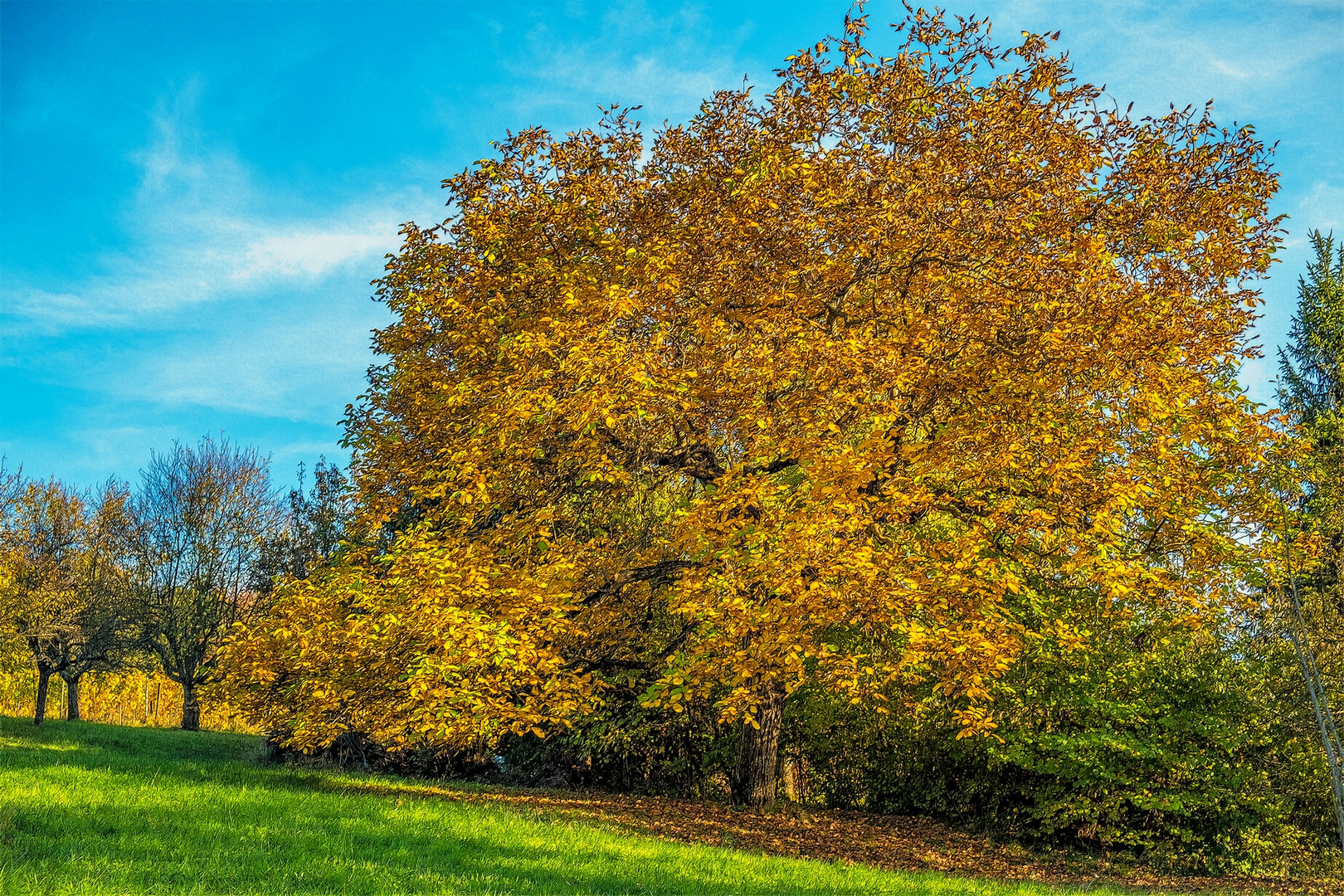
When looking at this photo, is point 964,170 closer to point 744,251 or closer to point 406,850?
point 744,251

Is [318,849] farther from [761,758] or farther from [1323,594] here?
[1323,594]

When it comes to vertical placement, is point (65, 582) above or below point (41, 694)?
above

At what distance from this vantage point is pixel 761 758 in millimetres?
12477

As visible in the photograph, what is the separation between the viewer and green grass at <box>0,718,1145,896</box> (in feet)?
19.4

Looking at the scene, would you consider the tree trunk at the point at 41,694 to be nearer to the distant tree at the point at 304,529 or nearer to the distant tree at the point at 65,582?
the distant tree at the point at 65,582

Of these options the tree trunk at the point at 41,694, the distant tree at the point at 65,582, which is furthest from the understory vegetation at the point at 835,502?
the tree trunk at the point at 41,694

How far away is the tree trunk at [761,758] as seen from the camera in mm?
12242

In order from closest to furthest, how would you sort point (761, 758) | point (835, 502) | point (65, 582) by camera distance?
point (835, 502), point (761, 758), point (65, 582)

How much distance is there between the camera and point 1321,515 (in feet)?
34.9

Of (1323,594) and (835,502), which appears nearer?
(835,502)

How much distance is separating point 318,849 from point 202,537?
81.6 ft

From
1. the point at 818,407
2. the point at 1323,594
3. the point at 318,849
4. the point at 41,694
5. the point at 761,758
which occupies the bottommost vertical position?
the point at 41,694

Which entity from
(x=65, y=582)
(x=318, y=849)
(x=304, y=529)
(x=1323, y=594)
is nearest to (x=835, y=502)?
(x=318, y=849)

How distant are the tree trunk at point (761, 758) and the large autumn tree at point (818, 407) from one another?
0.05 metres
